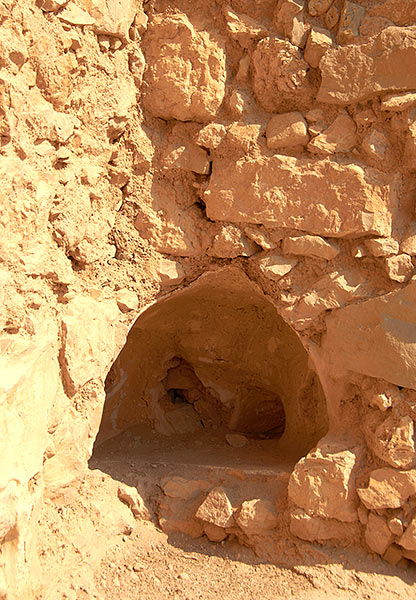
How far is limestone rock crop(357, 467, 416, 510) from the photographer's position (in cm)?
237

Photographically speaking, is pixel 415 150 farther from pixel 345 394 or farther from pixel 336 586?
pixel 336 586

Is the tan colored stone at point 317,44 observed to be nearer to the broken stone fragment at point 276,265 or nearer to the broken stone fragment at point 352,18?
the broken stone fragment at point 352,18

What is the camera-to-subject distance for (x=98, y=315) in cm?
242

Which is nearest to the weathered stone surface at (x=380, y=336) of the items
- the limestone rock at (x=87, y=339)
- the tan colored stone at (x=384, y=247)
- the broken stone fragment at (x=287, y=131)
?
the tan colored stone at (x=384, y=247)

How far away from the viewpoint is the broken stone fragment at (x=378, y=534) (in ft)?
7.92

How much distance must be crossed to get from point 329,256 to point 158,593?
65.0 inches

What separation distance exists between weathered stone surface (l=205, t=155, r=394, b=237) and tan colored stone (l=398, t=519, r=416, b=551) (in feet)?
4.19

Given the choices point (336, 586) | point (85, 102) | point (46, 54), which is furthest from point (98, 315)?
point (336, 586)

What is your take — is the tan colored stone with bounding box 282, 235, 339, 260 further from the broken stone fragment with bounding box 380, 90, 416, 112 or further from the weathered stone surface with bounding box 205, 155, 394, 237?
the broken stone fragment with bounding box 380, 90, 416, 112

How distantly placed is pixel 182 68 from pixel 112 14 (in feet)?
1.27

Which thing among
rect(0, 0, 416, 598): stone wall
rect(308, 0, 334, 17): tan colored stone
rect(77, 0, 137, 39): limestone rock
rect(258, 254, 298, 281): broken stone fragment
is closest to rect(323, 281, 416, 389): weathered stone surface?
rect(0, 0, 416, 598): stone wall

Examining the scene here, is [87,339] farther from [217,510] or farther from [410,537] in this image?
[410,537]

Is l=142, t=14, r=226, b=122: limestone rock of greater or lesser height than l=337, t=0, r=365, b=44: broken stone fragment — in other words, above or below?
below

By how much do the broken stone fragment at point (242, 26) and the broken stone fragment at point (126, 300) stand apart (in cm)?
131
